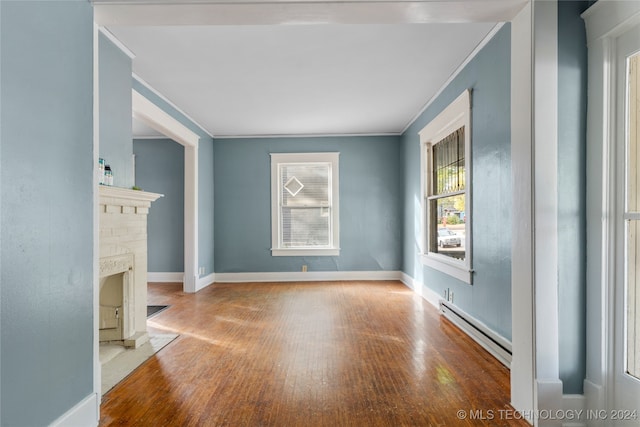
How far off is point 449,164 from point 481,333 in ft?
7.00

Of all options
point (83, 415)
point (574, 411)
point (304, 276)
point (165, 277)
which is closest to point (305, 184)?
point (304, 276)

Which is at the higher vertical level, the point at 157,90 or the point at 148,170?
the point at 157,90

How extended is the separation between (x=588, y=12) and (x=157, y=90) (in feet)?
14.3

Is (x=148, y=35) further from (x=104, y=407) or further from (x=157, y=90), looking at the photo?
(x=104, y=407)

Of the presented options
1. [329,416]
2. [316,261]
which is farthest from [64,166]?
[316,261]

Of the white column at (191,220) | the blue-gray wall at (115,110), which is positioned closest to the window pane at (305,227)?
the white column at (191,220)

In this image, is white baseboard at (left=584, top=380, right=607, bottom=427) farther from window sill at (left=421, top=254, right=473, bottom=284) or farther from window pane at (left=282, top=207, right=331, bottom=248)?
window pane at (left=282, top=207, right=331, bottom=248)

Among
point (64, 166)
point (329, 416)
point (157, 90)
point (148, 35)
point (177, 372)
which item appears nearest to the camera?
point (64, 166)

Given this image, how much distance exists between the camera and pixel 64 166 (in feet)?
6.13

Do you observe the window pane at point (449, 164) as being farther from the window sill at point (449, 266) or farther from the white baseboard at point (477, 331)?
the white baseboard at point (477, 331)

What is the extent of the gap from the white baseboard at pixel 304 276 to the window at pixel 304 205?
0.40 m

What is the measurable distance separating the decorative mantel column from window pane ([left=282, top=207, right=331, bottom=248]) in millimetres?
3504

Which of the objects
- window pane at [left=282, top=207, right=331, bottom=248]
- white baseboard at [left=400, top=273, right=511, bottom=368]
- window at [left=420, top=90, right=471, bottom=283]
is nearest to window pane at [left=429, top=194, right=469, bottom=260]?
window at [left=420, top=90, right=471, bottom=283]

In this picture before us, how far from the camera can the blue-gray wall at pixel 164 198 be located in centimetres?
710
